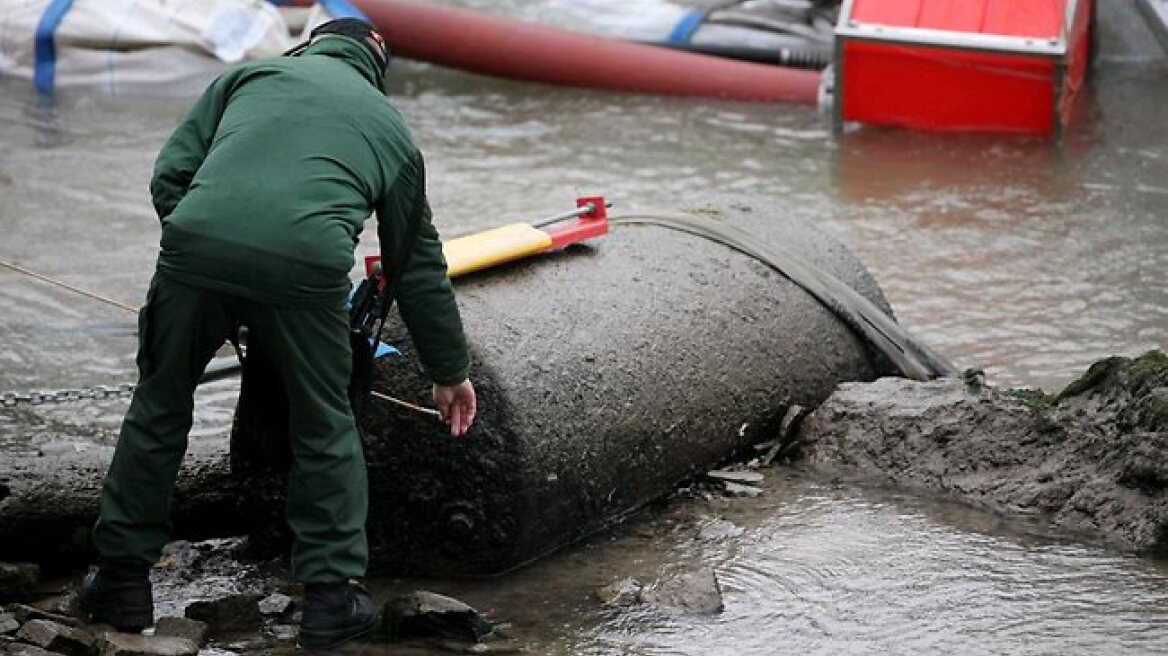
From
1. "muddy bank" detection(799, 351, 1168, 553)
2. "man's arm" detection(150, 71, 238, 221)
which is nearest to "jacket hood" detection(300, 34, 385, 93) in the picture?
"man's arm" detection(150, 71, 238, 221)

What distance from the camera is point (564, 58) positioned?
13289 millimetres

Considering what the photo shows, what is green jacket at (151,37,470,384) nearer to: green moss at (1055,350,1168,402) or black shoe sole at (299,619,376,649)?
black shoe sole at (299,619,376,649)

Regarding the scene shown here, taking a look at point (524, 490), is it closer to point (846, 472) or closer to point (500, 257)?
point (500, 257)

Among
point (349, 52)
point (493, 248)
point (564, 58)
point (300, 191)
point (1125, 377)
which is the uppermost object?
point (349, 52)

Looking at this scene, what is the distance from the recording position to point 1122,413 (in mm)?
5434

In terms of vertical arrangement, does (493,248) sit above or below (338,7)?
above

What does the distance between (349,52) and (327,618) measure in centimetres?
148

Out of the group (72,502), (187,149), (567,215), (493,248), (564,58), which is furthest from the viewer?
(564,58)

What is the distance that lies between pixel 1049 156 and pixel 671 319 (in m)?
6.30

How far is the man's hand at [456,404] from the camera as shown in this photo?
4809 mm

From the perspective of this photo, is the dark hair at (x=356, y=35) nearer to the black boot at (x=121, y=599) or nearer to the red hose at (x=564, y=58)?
the black boot at (x=121, y=599)

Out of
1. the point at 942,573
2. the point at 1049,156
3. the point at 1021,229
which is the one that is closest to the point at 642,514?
the point at 942,573

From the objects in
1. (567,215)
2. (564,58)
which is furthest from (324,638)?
(564,58)

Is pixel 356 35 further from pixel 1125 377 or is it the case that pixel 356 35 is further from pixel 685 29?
pixel 685 29
